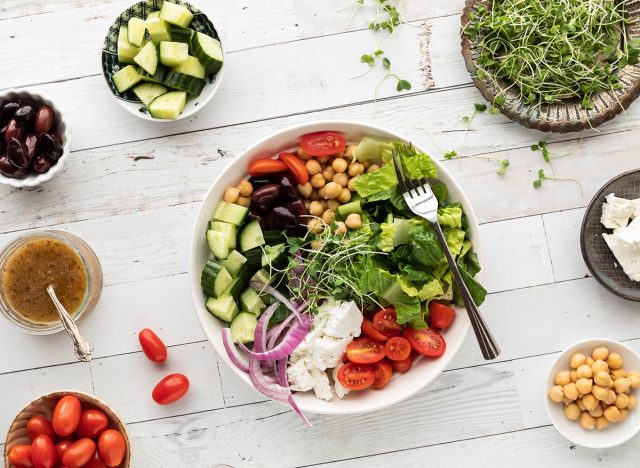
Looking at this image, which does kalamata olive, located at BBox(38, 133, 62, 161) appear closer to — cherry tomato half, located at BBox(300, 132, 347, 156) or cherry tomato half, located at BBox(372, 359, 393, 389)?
cherry tomato half, located at BBox(300, 132, 347, 156)

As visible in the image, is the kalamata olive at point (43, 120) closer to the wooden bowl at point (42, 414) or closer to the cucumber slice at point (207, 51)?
the cucumber slice at point (207, 51)

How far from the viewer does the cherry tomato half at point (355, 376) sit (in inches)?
96.7

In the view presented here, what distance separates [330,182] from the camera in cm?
255

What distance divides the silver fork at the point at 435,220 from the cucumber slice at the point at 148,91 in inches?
36.1

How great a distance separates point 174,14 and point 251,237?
0.86 m

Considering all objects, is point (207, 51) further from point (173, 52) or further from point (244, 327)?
point (244, 327)

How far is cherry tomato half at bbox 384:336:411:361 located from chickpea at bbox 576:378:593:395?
0.68 metres

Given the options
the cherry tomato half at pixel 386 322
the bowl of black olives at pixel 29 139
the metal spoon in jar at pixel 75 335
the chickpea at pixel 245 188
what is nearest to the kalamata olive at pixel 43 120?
the bowl of black olives at pixel 29 139

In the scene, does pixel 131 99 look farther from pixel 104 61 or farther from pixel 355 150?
pixel 355 150

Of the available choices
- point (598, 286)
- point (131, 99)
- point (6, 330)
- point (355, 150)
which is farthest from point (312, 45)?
point (6, 330)

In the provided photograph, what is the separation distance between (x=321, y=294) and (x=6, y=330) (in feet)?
4.17

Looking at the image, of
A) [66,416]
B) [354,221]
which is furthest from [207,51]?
[66,416]

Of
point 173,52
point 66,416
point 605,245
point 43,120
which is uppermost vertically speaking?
point 173,52

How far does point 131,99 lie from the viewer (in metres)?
2.67
